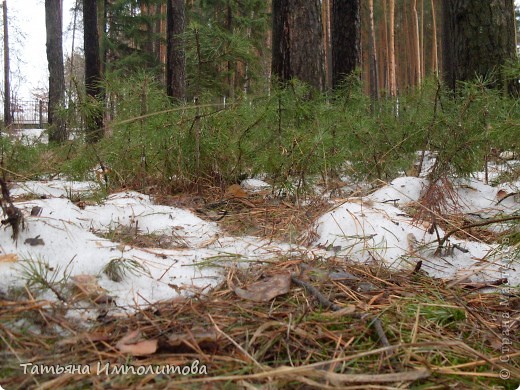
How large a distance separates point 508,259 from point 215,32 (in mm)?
2049

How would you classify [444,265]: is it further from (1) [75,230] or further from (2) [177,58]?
(2) [177,58]

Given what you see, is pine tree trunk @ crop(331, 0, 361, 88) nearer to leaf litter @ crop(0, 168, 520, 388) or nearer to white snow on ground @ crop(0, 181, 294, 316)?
leaf litter @ crop(0, 168, 520, 388)

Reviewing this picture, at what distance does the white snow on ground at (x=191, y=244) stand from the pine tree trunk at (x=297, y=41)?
5.78 ft

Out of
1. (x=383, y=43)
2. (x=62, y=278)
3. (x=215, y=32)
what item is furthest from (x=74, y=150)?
(x=383, y=43)

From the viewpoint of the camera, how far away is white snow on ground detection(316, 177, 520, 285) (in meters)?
1.43

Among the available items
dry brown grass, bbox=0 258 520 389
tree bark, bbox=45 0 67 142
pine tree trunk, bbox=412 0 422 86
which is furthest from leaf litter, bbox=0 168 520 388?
pine tree trunk, bbox=412 0 422 86

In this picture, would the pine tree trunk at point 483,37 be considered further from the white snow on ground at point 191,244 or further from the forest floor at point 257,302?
the forest floor at point 257,302

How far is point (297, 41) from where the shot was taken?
141 inches

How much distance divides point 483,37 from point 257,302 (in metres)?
3.13

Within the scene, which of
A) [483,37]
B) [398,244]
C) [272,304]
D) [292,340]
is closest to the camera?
[292,340]

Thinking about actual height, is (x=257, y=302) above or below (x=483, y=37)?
below

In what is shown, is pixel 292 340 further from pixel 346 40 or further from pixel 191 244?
pixel 346 40

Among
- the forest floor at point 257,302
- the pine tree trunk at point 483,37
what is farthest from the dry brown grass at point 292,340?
the pine tree trunk at point 483,37

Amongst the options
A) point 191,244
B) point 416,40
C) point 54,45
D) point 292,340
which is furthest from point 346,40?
point 416,40
